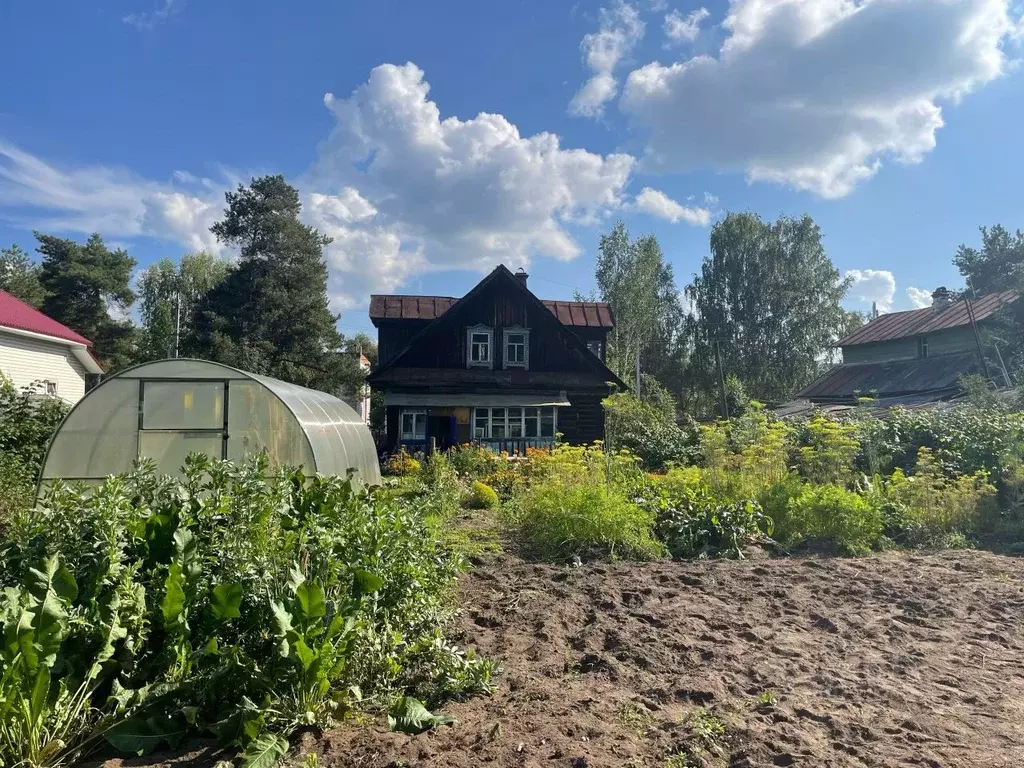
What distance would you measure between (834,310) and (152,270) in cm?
4833

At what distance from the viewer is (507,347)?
2109 centimetres

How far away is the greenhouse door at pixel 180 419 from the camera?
8016 mm

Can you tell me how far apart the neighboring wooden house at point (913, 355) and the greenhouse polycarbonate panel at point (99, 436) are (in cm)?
2258

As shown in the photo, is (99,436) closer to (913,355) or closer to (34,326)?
(34,326)

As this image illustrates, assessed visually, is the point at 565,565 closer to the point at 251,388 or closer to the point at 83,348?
the point at 251,388

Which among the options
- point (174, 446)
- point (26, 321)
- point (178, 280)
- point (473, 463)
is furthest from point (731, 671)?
point (178, 280)

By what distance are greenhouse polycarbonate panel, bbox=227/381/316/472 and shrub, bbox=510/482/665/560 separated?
2.97 m

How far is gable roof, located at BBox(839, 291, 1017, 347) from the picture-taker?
26172 mm

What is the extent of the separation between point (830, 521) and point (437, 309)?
17524 mm

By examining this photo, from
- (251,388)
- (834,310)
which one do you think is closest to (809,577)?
(251,388)

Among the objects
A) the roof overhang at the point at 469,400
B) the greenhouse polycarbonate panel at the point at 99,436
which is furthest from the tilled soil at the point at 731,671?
the roof overhang at the point at 469,400

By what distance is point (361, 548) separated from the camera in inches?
134

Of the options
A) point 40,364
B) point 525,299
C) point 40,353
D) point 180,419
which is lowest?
point 180,419

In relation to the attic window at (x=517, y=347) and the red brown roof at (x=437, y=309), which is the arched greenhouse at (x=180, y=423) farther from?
the red brown roof at (x=437, y=309)
